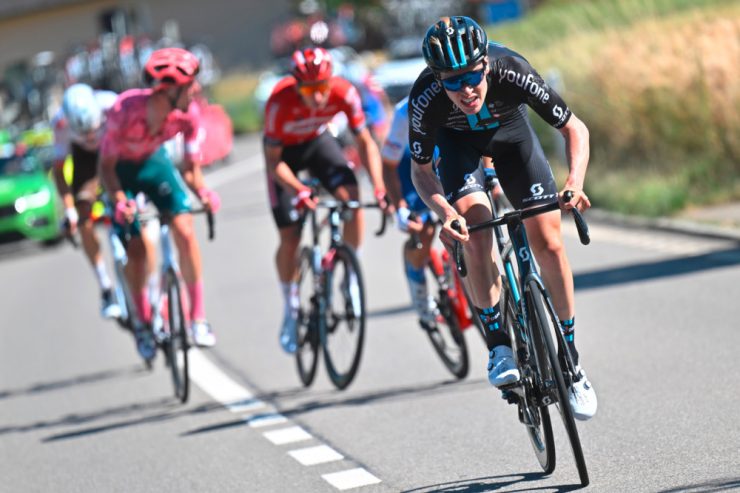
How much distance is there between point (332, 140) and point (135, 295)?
1.95 metres

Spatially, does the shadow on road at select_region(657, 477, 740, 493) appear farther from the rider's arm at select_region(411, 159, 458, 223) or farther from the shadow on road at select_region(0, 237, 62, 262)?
the shadow on road at select_region(0, 237, 62, 262)

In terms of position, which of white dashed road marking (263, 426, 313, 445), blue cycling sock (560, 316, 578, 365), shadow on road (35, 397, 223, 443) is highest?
blue cycling sock (560, 316, 578, 365)

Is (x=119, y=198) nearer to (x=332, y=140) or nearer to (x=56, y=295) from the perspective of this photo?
(x=332, y=140)

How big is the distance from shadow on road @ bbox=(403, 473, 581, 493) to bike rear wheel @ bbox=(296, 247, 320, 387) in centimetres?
320

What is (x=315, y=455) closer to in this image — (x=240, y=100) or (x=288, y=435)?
(x=288, y=435)

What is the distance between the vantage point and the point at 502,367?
7.02 m

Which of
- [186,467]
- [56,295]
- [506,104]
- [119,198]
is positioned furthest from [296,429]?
[56,295]

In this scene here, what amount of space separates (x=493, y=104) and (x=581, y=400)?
141cm

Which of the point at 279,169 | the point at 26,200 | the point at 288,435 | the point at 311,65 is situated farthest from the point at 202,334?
the point at 26,200

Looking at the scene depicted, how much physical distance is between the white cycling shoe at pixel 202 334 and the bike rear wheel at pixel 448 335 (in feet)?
4.71

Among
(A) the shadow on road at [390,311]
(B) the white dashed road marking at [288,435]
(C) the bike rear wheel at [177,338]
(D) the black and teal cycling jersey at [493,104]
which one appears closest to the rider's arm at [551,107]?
(D) the black and teal cycling jersey at [493,104]

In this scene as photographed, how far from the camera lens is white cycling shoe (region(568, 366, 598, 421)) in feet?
21.9

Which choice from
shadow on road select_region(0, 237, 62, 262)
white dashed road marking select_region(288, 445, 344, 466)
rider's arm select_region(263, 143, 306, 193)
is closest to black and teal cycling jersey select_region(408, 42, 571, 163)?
white dashed road marking select_region(288, 445, 344, 466)

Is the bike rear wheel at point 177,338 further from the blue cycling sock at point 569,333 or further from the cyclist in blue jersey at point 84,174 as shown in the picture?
the blue cycling sock at point 569,333
